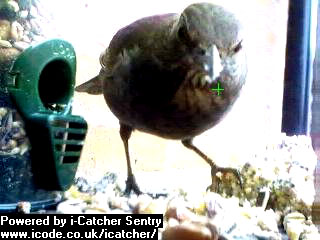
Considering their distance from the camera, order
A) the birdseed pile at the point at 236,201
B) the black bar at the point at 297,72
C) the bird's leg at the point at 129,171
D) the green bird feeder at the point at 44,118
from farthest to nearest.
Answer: the bird's leg at the point at 129,171, the black bar at the point at 297,72, the green bird feeder at the point at 44,118, the birdseed pile at the point at 236,201

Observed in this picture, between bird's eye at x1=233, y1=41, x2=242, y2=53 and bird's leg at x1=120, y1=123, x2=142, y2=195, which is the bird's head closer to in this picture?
bird's eye at x1=233, y1=41, x2=242, y2=53

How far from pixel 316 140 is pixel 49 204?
2.90ft

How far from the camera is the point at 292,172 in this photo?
219 cm

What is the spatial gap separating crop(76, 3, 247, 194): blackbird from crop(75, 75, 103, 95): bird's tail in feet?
0.59

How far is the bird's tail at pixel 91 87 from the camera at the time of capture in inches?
95.4

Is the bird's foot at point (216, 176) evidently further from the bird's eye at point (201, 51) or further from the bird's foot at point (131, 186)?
the bird's eye at point (201, 51)

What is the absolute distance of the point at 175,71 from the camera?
1756 mm

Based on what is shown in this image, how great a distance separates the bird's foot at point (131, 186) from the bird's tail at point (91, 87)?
373 mm

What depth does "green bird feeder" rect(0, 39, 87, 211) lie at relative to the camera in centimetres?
186

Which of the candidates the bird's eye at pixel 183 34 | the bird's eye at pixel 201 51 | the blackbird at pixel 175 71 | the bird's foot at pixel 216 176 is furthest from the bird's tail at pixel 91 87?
the bird's eye at pixel 201 51
